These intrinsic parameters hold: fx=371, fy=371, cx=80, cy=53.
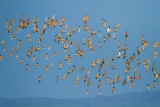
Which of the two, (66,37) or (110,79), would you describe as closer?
(66,37)

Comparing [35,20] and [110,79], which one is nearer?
[35,20]

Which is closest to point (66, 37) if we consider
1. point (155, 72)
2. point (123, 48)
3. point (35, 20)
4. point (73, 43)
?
point (73, 43)

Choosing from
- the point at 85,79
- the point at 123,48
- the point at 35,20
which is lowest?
the point at 85,79

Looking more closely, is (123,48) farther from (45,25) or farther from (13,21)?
(13,21)

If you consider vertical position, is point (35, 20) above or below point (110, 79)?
above

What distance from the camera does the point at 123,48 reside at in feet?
135

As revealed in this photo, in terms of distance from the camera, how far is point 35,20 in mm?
40000

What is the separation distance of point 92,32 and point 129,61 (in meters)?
5.98

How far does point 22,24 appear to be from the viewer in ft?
136

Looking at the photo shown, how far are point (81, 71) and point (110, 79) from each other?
198 inches

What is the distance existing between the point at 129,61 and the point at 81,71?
579cm

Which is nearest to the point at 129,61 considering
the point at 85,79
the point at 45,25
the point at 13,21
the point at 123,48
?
the point at 123,48

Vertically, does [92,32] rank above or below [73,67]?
above

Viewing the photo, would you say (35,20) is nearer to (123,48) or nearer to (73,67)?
(73,67)
